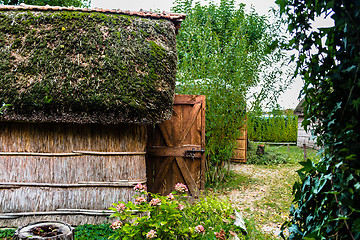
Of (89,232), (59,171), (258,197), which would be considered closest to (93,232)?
(89,232)

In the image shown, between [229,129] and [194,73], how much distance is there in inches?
71.9

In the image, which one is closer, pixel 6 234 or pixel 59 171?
pixel 6 234

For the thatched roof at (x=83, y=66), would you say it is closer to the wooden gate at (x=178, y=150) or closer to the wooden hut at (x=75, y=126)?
the wooden hut at (x=75, y=126)

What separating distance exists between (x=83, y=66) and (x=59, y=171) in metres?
1.80

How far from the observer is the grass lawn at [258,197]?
4246 millimetres

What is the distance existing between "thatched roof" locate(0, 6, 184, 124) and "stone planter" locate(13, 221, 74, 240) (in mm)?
1638

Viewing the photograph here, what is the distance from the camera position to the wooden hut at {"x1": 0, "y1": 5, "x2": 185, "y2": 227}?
171 inches

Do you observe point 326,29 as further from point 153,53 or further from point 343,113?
point 153,53

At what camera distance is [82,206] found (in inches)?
178

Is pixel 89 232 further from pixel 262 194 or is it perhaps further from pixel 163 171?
pixel 262 194

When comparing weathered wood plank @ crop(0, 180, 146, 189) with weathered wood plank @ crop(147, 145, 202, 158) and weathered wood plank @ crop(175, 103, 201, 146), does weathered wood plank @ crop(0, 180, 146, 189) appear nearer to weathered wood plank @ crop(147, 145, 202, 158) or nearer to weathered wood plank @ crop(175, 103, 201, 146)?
weathered wood plank @ crop(147, 145, 202, 158)

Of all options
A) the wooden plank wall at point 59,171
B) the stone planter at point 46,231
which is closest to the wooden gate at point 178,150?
the wooden plank wall at point 59,171

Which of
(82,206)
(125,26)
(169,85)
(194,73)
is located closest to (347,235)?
(169,85)

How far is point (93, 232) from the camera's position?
4211mm
